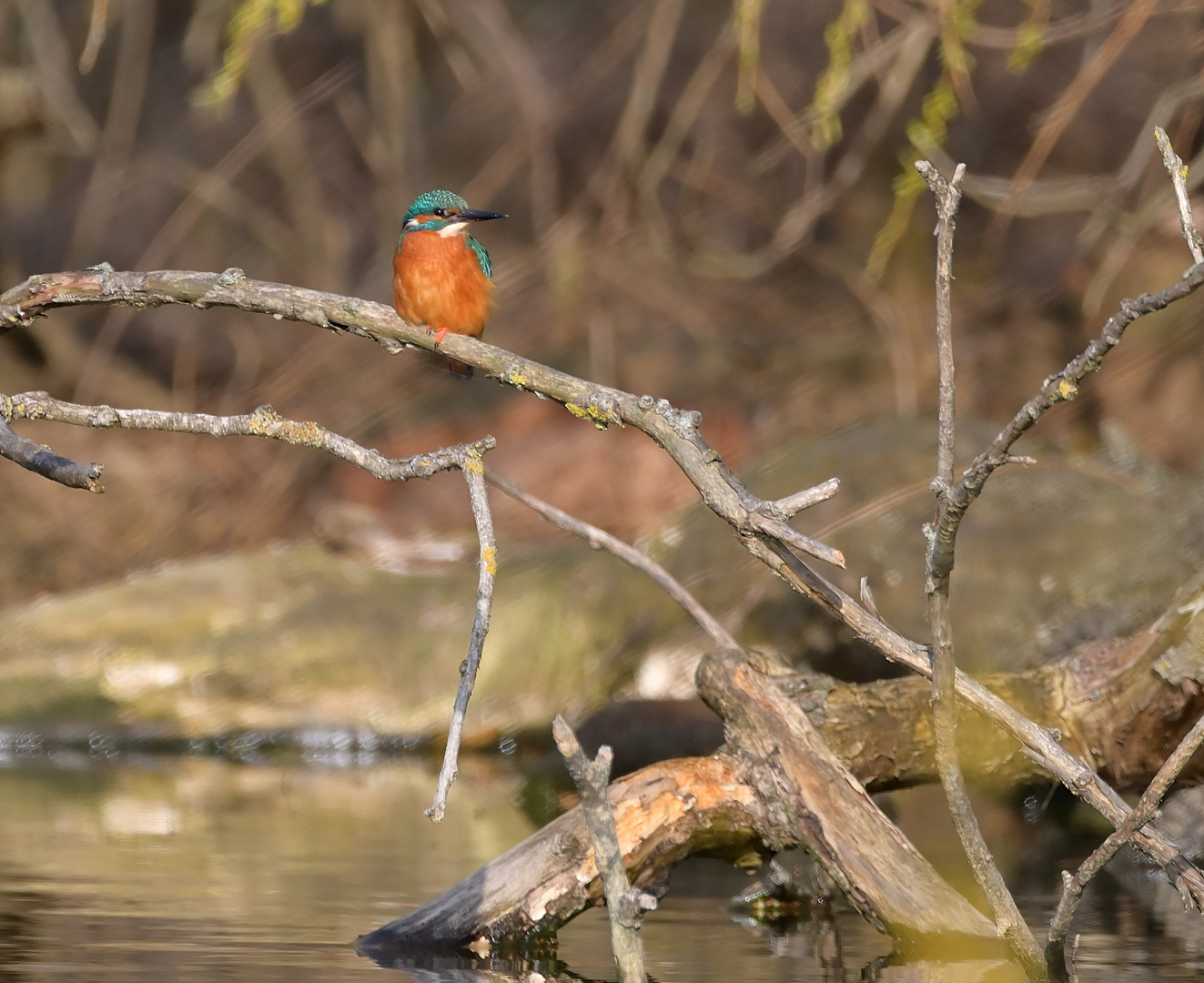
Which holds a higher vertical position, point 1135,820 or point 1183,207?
point 1183,207

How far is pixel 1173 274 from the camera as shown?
9016mm

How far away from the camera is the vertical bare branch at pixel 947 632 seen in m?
2.55

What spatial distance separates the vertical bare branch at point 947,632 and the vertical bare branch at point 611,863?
66 cm

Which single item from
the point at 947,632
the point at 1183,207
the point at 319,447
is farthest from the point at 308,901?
the point at 1183,207

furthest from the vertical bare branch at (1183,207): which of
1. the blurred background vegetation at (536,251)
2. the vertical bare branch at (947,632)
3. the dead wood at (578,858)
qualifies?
the blurred background vegetation at (536,251)

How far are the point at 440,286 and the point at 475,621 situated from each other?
153 cm

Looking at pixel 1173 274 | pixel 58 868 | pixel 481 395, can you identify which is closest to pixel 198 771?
pixel 58 868

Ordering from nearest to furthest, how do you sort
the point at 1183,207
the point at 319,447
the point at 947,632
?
the point at 1183,207 → the point at 947,632 → the point at 319,447

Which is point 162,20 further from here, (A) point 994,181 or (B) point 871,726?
(B) point 871,726

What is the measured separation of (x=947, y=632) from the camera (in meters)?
2.80

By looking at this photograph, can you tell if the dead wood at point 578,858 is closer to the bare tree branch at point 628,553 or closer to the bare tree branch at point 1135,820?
the bare tree branch at point 628,553

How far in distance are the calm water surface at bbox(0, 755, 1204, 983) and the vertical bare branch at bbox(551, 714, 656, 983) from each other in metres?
0.88

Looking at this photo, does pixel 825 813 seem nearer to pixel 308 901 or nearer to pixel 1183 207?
pixel 308 901

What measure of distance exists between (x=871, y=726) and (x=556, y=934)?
88 centimetres
